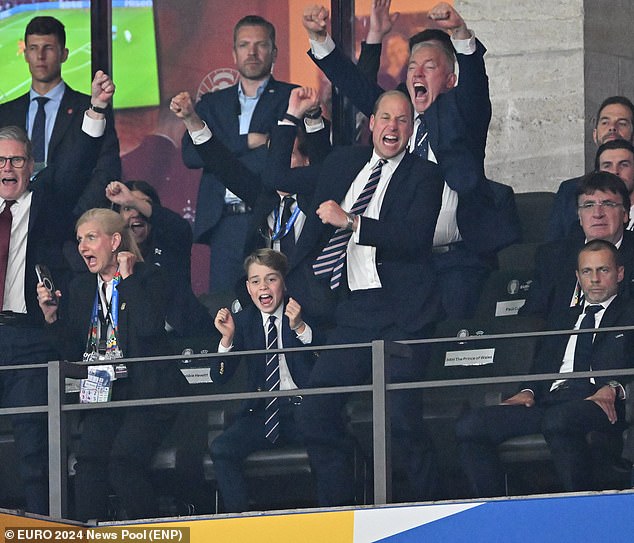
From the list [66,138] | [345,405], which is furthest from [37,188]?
[345,405]

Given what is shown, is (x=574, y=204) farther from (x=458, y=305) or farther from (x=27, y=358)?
(x=27, y=358)

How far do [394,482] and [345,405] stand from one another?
0.43 m

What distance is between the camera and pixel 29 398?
990 cm

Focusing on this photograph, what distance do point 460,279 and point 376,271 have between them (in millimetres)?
438

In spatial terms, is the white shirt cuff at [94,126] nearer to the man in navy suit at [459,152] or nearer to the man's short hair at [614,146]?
the man in navy suit at [459,152]

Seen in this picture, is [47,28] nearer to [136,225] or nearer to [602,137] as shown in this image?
[136,225]

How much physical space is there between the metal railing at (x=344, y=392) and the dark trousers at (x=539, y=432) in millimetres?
197

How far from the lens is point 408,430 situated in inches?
359

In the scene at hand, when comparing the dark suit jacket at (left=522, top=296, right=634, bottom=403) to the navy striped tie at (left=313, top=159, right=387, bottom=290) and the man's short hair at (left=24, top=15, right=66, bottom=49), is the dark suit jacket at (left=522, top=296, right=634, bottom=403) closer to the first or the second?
the navy striped tie at (left=313, top=159, right=387, bottom=290)

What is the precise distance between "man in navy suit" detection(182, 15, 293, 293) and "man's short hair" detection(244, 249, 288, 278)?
964 mm

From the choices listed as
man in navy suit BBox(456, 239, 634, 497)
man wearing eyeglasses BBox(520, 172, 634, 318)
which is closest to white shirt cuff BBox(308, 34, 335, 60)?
man wearing eyeglasses BBox(520, 172, 634, 318)

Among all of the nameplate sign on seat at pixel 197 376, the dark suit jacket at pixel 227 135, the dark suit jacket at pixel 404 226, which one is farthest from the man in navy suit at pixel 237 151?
the dark suit jacket at pixel 404 226

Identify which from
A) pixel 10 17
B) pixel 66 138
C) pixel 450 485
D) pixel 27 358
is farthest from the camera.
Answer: pixel 10 17

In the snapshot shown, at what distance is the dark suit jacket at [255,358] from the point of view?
9555mm
